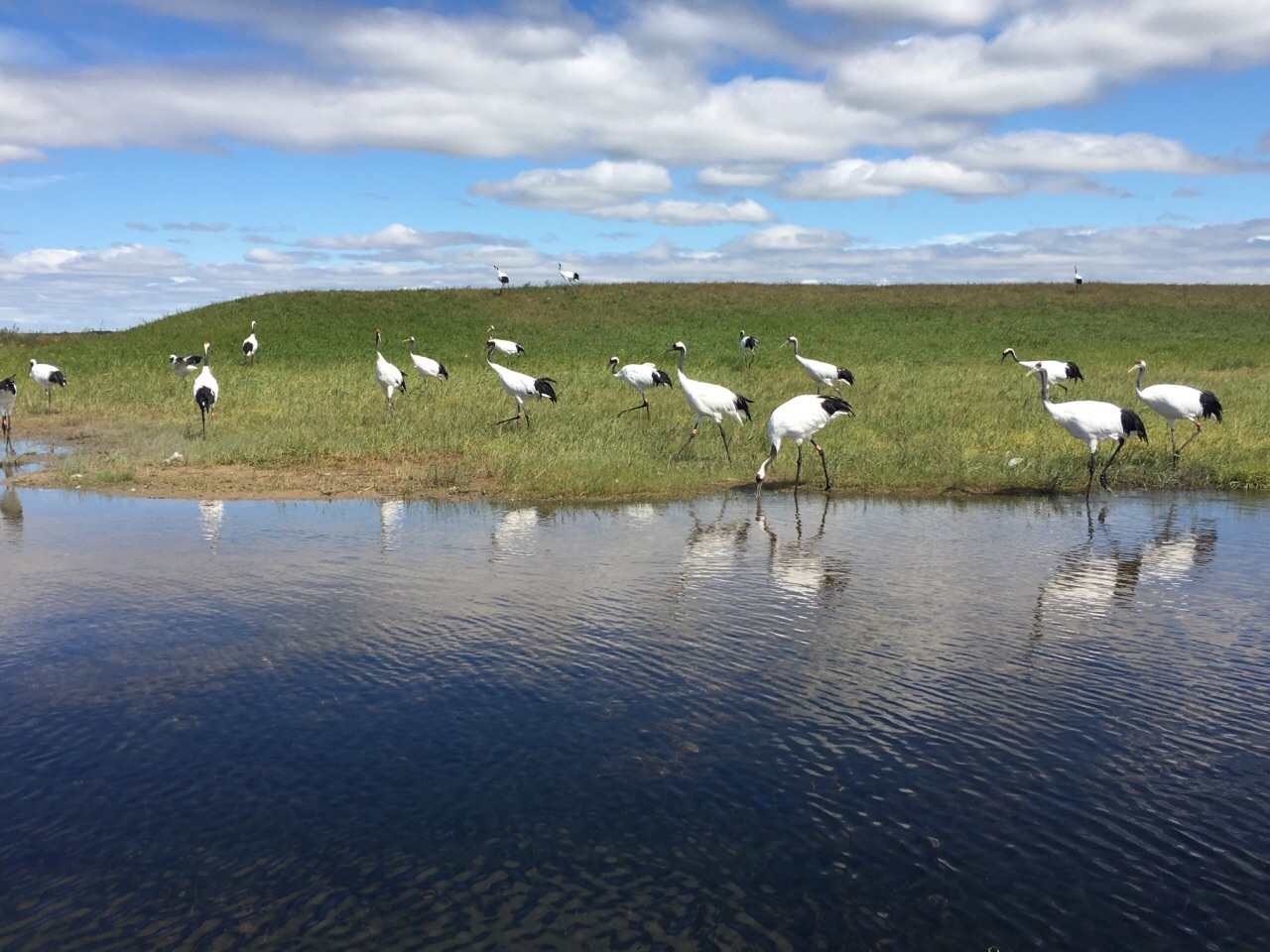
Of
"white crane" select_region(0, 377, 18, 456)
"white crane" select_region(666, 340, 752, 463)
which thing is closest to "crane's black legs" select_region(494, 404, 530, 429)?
"white crane" select_region(666, 340, 752, 463)

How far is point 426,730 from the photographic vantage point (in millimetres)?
6449

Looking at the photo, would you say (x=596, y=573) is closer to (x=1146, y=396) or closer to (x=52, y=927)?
(x=52, y=927)

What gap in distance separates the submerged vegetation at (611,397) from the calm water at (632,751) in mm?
5558

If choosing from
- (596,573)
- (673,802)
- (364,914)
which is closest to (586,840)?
(673,802)

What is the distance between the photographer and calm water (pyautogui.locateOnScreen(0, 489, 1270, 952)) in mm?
4598

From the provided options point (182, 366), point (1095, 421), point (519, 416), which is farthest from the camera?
point (182, 366)

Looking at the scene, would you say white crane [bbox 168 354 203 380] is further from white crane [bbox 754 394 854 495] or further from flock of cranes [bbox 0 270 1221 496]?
white crane [bbox 754 394 854 495]

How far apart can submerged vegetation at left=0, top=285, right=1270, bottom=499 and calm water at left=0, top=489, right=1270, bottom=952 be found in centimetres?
556

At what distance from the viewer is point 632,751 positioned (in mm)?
6160

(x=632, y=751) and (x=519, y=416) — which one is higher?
(x=519, y=416)

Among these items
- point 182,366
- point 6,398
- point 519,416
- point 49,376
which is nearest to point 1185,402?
point 519,416

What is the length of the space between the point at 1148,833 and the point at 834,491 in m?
11.0

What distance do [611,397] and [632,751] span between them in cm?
1987

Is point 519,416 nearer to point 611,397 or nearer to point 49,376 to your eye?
point 611,397
